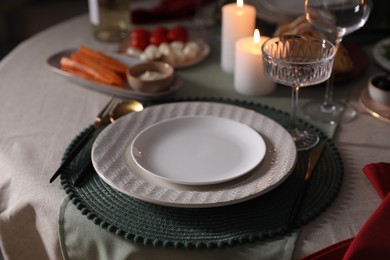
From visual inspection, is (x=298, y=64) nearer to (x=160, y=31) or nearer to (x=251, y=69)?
(x=251, y=69)

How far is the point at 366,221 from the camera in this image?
0.81m

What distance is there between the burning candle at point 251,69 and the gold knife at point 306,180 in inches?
9.7

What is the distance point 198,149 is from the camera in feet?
3.22

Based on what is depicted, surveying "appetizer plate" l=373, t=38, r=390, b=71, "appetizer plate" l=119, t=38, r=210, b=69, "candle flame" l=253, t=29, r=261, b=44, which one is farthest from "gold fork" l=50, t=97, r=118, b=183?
"appetizer plate" l=373, t=38, r=390, b=71

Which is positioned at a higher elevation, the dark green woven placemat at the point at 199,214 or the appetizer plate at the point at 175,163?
the appetizer plate at the point at 175,163

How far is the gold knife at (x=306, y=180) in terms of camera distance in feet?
2.72

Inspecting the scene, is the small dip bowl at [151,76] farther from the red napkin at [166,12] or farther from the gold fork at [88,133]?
the red napkin at [166,12]

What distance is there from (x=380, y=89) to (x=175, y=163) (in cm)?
48

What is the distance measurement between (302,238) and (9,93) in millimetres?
734

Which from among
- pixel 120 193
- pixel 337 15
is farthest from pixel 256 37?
pixel 120 193

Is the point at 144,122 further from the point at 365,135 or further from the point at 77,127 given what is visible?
the point at 365,135

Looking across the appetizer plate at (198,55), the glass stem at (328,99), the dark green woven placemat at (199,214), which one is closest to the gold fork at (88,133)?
the dark green woven placemat at (199,214)

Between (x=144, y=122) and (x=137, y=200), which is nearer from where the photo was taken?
(x=137, y=200)

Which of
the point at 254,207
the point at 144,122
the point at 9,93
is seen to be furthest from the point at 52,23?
the point at 254,207
